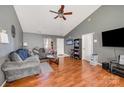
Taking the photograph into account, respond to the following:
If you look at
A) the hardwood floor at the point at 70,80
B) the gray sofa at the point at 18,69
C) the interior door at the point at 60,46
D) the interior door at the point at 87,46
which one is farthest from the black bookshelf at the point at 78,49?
the gray sofa at the point at 18,69

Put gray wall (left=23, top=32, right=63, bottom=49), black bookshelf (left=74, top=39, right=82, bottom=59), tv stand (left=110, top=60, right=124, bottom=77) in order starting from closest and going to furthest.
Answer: tv stand (left=110, top=60, right=124, bottom=77) < black bookshelf (left=74, top=39, right=82, bottom=59) < gray wall (left=23, top=32, right=63, bottom=49)

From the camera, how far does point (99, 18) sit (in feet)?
18.3

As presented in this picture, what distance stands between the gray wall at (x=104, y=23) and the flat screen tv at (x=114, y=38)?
36cm

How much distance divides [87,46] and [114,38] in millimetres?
2580

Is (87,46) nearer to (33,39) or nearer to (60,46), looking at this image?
(60,46)

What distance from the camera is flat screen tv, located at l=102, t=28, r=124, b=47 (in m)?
3.97

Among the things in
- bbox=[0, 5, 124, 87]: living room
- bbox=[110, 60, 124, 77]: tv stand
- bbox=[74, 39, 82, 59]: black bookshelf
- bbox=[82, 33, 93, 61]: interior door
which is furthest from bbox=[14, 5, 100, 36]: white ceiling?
bbox=[110, 60, 124, 77]: tv stand

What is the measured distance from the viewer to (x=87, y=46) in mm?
6793

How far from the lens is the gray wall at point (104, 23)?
14.6ft

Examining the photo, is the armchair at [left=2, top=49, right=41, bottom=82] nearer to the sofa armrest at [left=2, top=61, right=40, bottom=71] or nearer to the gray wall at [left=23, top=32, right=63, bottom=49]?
the sofa armrest at [left=2, top=61, right=40, bottom=71]

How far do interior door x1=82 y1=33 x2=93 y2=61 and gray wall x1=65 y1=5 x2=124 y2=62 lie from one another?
1.11 ft

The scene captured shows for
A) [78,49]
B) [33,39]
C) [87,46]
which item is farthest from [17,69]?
[33,39]
